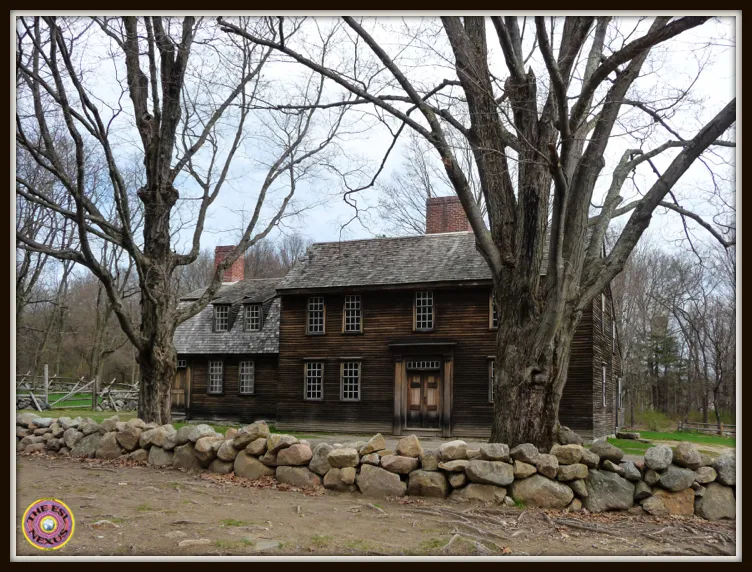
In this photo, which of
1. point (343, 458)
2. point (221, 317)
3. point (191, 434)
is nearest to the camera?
point (343, 458)

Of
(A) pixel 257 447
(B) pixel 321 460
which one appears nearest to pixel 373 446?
(B) pixel 321 460

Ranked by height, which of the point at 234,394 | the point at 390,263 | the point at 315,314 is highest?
the point at 390,263

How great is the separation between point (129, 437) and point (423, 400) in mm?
12753

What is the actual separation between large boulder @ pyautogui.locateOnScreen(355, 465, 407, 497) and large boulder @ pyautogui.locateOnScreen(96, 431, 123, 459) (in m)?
5.15

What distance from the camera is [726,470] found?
9.12 metres

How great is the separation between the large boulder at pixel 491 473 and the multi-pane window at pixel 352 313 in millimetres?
15673

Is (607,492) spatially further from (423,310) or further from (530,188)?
(423,310)

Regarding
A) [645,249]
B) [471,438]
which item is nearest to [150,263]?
[471,438]

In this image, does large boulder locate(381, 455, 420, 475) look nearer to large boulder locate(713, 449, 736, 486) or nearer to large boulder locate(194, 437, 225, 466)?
large boulder locate(194, 437, 225, 466)

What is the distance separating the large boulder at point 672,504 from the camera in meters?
9.02

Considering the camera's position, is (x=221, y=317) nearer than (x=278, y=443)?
No

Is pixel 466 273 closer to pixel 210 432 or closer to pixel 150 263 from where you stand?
pixel 150 263

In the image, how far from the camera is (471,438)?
2233 cm

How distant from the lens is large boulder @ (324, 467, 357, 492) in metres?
9.70
